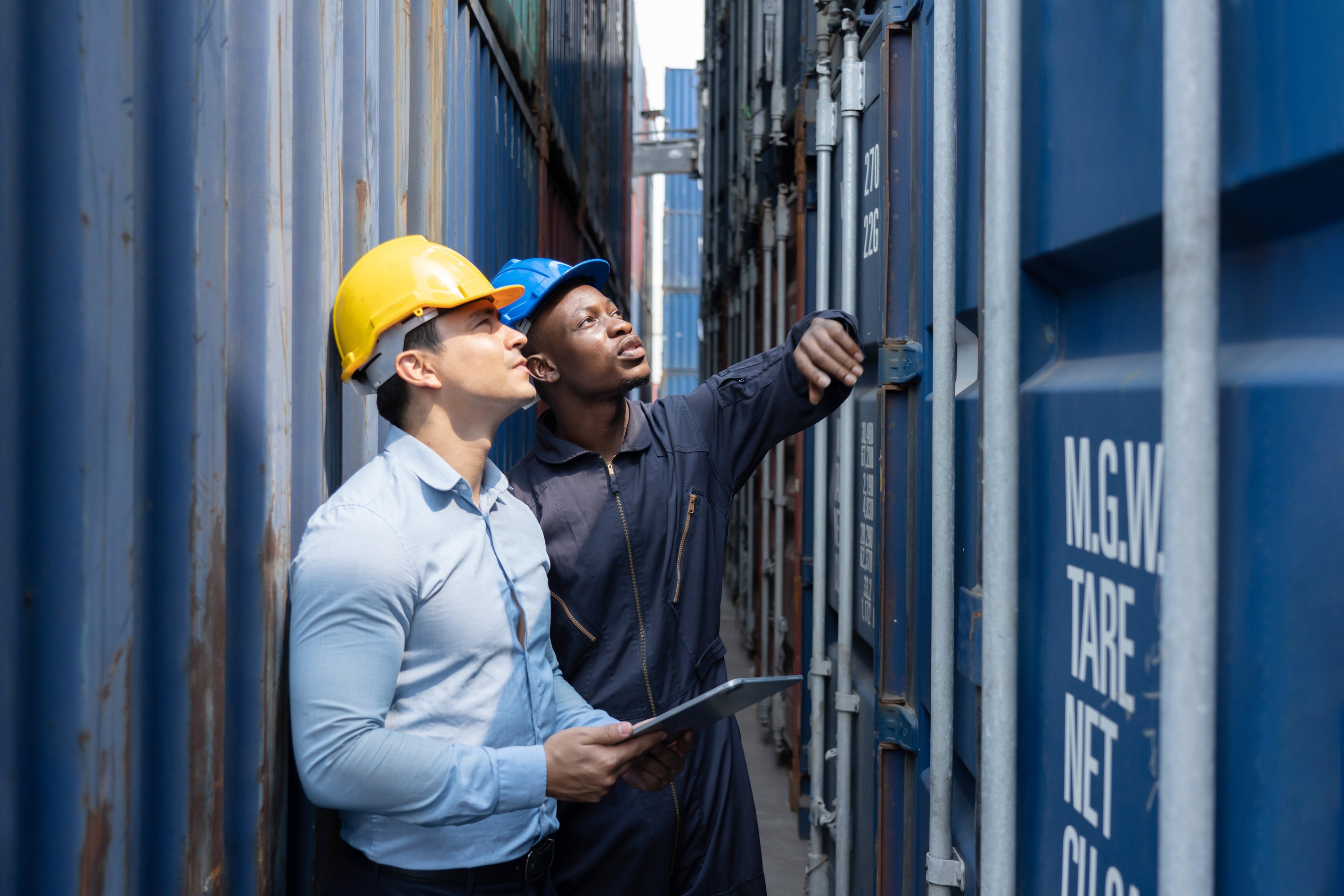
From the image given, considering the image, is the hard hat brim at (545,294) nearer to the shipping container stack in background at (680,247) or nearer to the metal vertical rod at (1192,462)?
the metal vertical rod at (1192,462)

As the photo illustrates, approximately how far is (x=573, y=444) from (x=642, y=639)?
0.48 meters

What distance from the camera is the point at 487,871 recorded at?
5.78ft

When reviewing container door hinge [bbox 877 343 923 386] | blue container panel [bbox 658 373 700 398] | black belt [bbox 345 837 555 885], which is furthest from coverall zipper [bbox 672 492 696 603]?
blue container panel [bbox 658 373 700 398]

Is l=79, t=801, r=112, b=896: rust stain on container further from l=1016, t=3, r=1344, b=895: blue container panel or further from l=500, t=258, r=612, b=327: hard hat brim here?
l=500, t=258, r=612, b=327: hard hat brim

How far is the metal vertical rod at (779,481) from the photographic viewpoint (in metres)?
4.86

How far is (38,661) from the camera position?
115 centimetres

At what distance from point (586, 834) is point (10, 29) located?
5.97 feet

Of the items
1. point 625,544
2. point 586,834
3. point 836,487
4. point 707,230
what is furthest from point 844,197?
point 707,230

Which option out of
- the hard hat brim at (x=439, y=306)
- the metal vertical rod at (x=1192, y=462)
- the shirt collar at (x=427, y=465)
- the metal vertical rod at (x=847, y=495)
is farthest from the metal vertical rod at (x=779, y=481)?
the metal vertical rod at (x=1192, y=462)

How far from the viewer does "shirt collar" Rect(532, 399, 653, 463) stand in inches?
97.0

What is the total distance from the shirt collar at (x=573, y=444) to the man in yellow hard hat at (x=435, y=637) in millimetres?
387

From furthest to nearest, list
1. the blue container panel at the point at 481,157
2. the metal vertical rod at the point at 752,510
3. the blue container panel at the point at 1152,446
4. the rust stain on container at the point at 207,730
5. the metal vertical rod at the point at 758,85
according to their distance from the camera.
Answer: the metal vertical rod at the point at 752,510 < the metal vertical rod at the point at 758,85 < the blue container panel at the point at 481,157 < the rust stain on container at the point at 207,730 < the blue container panel at the point at 1152,446

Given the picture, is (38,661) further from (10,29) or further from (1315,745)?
(1315,745)

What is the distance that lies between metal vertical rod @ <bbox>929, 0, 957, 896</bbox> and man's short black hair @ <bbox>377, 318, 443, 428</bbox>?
857 millimetres
